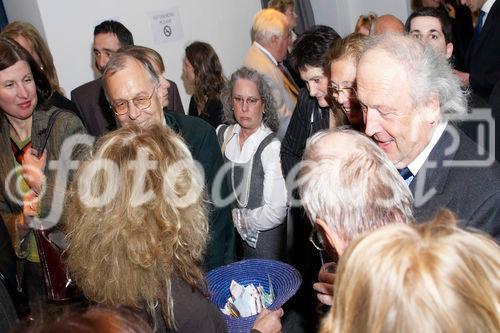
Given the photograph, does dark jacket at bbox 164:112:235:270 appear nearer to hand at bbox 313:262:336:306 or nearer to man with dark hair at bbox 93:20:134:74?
hand at bbox 313:262:336:306

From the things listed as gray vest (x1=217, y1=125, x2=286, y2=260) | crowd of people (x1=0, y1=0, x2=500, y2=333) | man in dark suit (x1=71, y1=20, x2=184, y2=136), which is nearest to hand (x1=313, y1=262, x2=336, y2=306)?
crowd of people (x1=0, y1=0, x2=500, y2=333)

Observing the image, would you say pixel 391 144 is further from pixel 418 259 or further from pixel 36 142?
pixel 36 142

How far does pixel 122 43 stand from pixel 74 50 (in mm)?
1029

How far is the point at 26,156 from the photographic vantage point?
2482 mm

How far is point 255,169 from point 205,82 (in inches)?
61.8

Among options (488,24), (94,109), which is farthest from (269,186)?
(488,24)

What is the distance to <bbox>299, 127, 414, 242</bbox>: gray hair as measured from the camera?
143 centimetres

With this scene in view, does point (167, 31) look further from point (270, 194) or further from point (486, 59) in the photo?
point (486, 59)

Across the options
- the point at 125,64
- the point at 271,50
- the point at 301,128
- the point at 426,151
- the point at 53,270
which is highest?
the point at 125,64

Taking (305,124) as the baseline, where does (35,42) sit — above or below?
above

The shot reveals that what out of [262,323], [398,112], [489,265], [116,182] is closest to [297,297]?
[262,323]

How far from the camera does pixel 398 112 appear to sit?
1886mm

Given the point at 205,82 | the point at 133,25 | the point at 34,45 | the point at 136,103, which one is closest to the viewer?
the point at 136,103

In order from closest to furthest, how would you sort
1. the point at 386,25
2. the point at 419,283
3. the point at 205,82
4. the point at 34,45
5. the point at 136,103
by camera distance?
1. the point at 419,283
2. the point at 136,103
3. the point at 34,45
4. the point at 386,25
5. the point at 205,82
